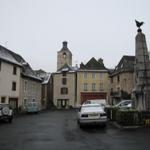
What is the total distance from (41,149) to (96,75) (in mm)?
64879

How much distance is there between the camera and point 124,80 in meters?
60.4

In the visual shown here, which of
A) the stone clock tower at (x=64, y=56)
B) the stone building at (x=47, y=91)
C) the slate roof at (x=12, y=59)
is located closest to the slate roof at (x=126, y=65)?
the slate roof at (x=12, y=59)

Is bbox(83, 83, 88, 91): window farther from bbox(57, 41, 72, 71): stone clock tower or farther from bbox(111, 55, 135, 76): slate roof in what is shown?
bbox(57, 41, 72, 71): stone clock tower

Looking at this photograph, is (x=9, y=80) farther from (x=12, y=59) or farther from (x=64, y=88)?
(x=64, y=88)

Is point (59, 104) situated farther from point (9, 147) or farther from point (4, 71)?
point (9, 147)

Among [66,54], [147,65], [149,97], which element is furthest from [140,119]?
[66,54]

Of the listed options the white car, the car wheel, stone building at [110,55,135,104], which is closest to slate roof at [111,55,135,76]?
stone building at [110,55,135,104]

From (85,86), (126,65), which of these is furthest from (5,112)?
(85,86)

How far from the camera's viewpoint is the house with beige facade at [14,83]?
42.3 metres

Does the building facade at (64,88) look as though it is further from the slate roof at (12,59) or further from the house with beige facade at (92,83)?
the slate roof at (12,59)

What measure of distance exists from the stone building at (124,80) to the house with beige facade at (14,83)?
1798 cm

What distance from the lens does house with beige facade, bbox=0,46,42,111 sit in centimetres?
4234

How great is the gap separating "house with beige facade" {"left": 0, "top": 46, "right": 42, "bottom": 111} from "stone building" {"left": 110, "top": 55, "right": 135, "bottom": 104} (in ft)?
59.0

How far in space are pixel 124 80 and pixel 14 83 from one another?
24026 mm
